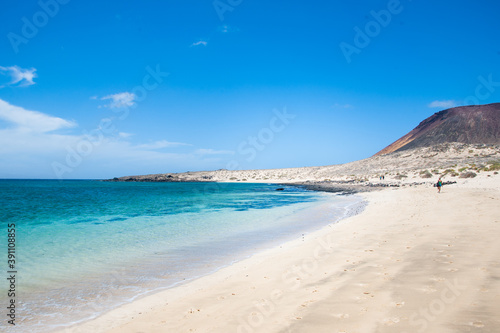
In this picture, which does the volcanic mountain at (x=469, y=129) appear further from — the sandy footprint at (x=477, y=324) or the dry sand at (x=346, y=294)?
the sandy footprint at (x=477, y=324)

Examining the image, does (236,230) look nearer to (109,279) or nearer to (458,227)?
(109,279)

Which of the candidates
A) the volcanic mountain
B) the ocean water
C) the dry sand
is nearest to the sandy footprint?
the dry sand

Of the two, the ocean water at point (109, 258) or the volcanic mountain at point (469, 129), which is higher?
the volcanic mountain at point (469, 129)

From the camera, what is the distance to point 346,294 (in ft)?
15.9

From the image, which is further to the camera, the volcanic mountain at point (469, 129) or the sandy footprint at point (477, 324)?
the volcanic mountain at point (469, 129)

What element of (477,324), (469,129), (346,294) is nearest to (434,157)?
(469,129)

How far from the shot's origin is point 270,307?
15.4 ft

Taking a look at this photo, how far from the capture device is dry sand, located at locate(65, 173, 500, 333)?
3.92 meters

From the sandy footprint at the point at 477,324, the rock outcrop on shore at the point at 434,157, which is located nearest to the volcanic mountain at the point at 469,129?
the rock outcrop on shore at the point at 434,157

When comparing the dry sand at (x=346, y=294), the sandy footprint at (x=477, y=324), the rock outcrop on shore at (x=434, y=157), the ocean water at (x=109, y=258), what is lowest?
the ocean water at (x=109, y=258)

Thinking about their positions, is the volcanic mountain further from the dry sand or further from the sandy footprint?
the sandy footprint

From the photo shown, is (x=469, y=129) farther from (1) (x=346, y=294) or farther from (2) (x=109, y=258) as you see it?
(2) (x=109, y=258)

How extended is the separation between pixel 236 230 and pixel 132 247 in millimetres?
5101

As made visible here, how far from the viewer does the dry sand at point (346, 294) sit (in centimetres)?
392
